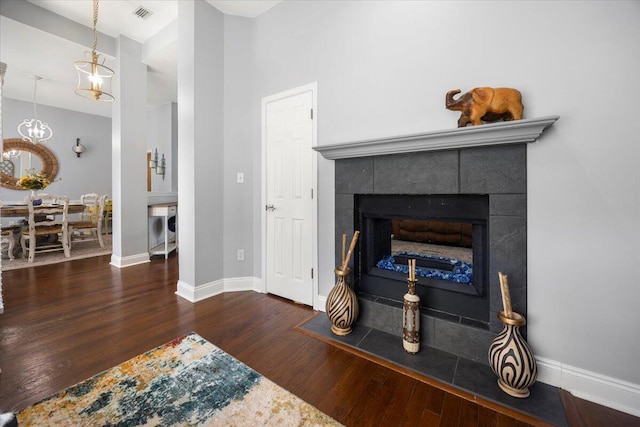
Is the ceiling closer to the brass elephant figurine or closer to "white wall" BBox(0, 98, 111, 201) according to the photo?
"white wall" BBox(0, 98, 111, 201)

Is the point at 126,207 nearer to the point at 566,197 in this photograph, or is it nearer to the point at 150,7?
the point at 150,7

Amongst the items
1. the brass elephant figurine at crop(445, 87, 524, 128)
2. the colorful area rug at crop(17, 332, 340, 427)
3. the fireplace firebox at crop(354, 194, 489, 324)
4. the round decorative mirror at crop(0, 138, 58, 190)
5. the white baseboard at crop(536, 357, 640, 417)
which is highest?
the round decorative mirror at crop(0, 138, 58, 190)

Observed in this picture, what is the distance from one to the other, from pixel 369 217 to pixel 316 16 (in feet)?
6.07

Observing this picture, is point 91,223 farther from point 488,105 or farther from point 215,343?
point 488,105

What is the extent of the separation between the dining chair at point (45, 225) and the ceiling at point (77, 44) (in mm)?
2049

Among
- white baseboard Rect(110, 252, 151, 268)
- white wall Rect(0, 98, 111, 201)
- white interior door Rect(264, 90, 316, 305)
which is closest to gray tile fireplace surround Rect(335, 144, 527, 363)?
white interior door Rect(264, 90, 316, 305)

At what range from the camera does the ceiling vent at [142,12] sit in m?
3.17

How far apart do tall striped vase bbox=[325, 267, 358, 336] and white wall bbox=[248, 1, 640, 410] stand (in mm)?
1065

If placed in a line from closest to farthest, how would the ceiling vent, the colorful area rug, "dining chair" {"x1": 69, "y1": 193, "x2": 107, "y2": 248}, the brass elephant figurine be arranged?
the colorful area rug
the brass elephant figurine
the ceiling vent
"dining chair" {"x1": 69, "y1": 193, "x2": 107, "y2": 248}

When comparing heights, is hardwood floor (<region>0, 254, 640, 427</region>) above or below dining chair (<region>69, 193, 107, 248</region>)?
below

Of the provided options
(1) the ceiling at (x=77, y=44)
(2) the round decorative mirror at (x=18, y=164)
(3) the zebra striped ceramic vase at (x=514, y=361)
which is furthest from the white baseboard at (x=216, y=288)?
(2) the round decorative mirror at (x=18, y=164)

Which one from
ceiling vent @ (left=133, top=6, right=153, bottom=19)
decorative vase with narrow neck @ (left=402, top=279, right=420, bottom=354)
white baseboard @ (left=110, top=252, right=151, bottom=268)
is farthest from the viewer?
Answer: white baseboard @ (left=110, top=252, right=151, bottom=268)

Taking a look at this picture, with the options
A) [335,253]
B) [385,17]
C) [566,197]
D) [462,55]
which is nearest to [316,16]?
[385,17]

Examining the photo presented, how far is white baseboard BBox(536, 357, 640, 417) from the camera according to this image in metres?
1.29
